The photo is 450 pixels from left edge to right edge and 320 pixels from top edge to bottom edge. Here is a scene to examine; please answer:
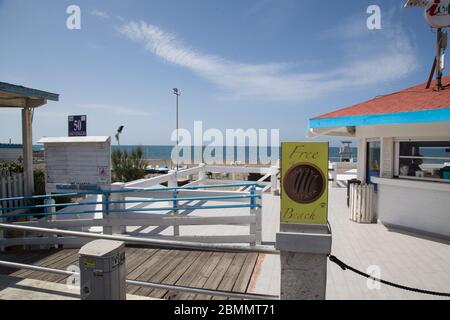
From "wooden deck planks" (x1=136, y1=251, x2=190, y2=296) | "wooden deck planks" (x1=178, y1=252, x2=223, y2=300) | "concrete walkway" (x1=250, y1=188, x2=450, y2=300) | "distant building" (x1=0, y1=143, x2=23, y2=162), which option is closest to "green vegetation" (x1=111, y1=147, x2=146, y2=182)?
"distant building" (x1=0, y1=143, x2=23, y2=162)

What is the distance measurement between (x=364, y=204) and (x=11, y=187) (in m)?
10.1

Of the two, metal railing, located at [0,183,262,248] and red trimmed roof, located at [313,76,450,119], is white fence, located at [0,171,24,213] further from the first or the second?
red trimmed roof, located at [313,76,450,119]

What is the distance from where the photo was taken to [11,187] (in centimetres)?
765

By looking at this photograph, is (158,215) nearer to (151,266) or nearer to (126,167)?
(151,266)

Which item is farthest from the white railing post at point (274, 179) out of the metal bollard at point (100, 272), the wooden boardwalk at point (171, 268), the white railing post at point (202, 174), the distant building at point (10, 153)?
the distant building at point (10, 153)

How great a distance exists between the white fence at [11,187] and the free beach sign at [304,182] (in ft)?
26.9

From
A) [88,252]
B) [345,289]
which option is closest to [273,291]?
[345,289]

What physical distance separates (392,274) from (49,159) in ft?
25.7

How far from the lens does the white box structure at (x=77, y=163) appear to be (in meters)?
6.38

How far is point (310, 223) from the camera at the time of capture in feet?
7.96

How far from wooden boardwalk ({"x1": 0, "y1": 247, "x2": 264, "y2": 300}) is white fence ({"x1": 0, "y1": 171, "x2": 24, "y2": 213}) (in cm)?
225

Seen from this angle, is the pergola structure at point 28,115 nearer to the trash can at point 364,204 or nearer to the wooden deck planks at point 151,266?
the wooden deck planks at point 151,266

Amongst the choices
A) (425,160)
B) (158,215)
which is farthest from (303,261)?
(425,160)

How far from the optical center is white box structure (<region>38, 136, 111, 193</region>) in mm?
6383
